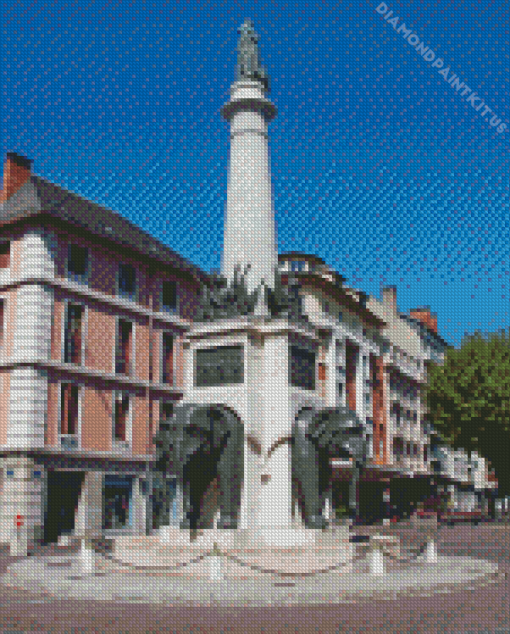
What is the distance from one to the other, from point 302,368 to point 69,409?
619 inches

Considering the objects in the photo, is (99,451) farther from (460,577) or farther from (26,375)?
(460,577)

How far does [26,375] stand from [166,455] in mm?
14181

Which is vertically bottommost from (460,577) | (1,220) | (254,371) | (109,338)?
(460,577)

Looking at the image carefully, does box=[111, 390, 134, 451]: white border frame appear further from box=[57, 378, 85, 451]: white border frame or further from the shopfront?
box=[57, 378, 85, 451]: white border frame

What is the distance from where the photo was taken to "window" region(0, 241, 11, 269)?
30.8m

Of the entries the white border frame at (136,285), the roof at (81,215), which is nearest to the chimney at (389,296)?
the roof at (81,215)

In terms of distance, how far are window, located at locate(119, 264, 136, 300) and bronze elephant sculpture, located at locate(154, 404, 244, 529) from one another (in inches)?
753

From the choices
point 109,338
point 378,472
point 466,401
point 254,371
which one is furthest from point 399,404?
point 254,371

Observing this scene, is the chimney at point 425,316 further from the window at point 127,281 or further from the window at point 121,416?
the window at point 121,416

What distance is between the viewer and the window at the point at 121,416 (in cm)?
3300

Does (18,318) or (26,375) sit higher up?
(18,318)

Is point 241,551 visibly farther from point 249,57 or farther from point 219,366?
point 249,57

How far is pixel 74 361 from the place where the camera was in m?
31.1

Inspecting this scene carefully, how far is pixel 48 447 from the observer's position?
28.6 metres
